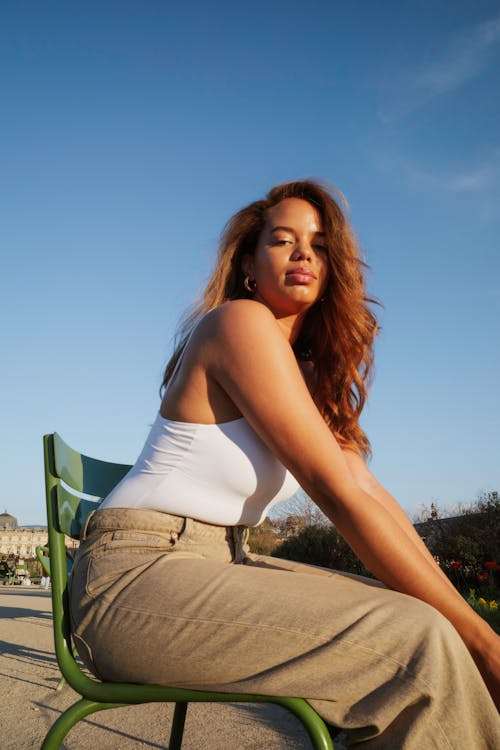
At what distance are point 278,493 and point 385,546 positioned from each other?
43cm

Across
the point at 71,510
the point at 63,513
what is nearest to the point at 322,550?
the point at 71,510

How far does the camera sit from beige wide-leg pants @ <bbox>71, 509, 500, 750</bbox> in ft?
3.71

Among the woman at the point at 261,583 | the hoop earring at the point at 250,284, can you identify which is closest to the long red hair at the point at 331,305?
the hoop earring at the point at 250,284

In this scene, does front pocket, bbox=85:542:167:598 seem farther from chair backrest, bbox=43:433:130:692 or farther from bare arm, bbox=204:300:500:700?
bare arm, bbox=204:300:500:700

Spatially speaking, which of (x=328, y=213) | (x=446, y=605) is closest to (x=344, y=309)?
(x=328, y=213)

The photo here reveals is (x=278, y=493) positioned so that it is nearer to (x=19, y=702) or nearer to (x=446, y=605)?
(x=446, y=605)

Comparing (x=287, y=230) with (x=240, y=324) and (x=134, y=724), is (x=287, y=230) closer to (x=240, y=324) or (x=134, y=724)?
(x=240, y=324)

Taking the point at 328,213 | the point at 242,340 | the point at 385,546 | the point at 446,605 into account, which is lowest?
the point at 446,605

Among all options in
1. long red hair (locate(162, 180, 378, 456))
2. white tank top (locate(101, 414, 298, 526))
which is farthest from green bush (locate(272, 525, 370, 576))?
white tank top (locate(101, 414, 298, 526))

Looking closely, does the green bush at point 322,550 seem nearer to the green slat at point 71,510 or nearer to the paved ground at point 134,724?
the paved ground at point 134,724

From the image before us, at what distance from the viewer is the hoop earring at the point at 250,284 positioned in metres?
2.23

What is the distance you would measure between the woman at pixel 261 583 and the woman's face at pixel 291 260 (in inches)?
0.4

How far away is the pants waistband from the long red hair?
0.66m

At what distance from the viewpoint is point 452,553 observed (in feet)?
30.0
